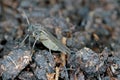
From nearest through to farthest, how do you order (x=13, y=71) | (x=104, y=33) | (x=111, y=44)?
(x=13, y=71), (x=111, y=44), (x=104, y=33)

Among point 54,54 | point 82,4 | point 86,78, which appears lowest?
point 86,78

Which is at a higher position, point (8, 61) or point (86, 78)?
point (8, 61)

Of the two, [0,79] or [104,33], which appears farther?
[104,33]

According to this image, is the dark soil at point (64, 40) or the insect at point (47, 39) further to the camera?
the insect at point (47, 39)

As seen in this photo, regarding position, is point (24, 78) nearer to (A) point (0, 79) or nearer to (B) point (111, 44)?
(A) point (0, 79)

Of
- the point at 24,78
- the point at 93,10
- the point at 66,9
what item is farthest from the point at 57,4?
the point at 24,78

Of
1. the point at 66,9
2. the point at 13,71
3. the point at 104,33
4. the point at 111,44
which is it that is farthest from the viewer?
the point at 66,9

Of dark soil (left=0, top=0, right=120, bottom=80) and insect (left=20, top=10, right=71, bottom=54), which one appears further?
insect (left=20, top=10, right=71, bottom=54)

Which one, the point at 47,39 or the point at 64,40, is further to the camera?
the point at 64,40
